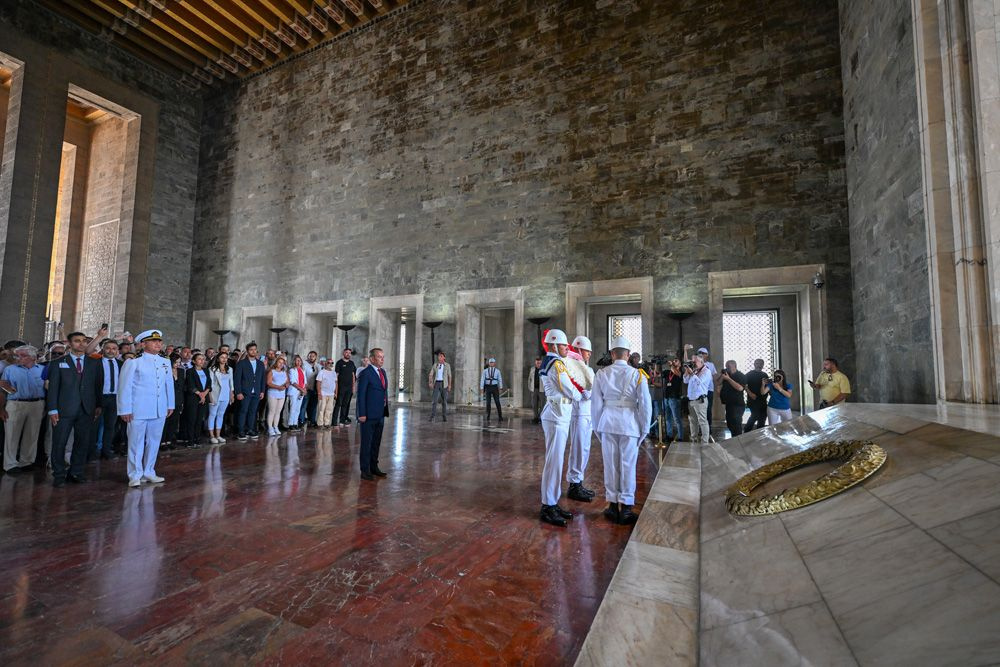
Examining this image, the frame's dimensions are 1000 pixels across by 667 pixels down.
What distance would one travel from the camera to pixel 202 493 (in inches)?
180

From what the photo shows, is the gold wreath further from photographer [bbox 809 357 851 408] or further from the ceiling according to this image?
the ceiling

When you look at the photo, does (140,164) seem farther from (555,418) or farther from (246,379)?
(555,418)

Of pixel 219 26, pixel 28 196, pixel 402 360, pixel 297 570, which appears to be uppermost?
pixel 219 26

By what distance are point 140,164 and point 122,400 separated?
1711 centimetres

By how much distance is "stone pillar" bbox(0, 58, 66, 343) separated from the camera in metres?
13.9

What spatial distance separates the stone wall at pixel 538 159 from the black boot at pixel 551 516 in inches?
321

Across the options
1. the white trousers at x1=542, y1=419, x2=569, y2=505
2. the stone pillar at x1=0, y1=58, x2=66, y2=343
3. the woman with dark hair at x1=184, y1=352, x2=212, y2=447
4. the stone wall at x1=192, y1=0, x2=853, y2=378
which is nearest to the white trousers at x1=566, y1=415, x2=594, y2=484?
the white trousers at x1=542, y1=419, x2=569, y2=505

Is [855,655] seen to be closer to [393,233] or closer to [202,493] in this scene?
[202,493]

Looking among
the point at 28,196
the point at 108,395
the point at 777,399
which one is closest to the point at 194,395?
the point at 108,395

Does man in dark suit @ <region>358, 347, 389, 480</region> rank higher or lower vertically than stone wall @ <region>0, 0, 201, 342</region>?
lower

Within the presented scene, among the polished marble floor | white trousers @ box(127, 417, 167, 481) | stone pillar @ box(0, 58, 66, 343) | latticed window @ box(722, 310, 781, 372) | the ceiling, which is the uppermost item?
the ceiling

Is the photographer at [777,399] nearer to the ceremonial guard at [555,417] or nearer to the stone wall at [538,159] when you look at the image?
→ the stone wall at [538,159]

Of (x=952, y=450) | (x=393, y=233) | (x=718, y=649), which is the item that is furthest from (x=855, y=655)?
(x=393, y=233)

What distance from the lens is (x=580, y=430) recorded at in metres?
4.38
